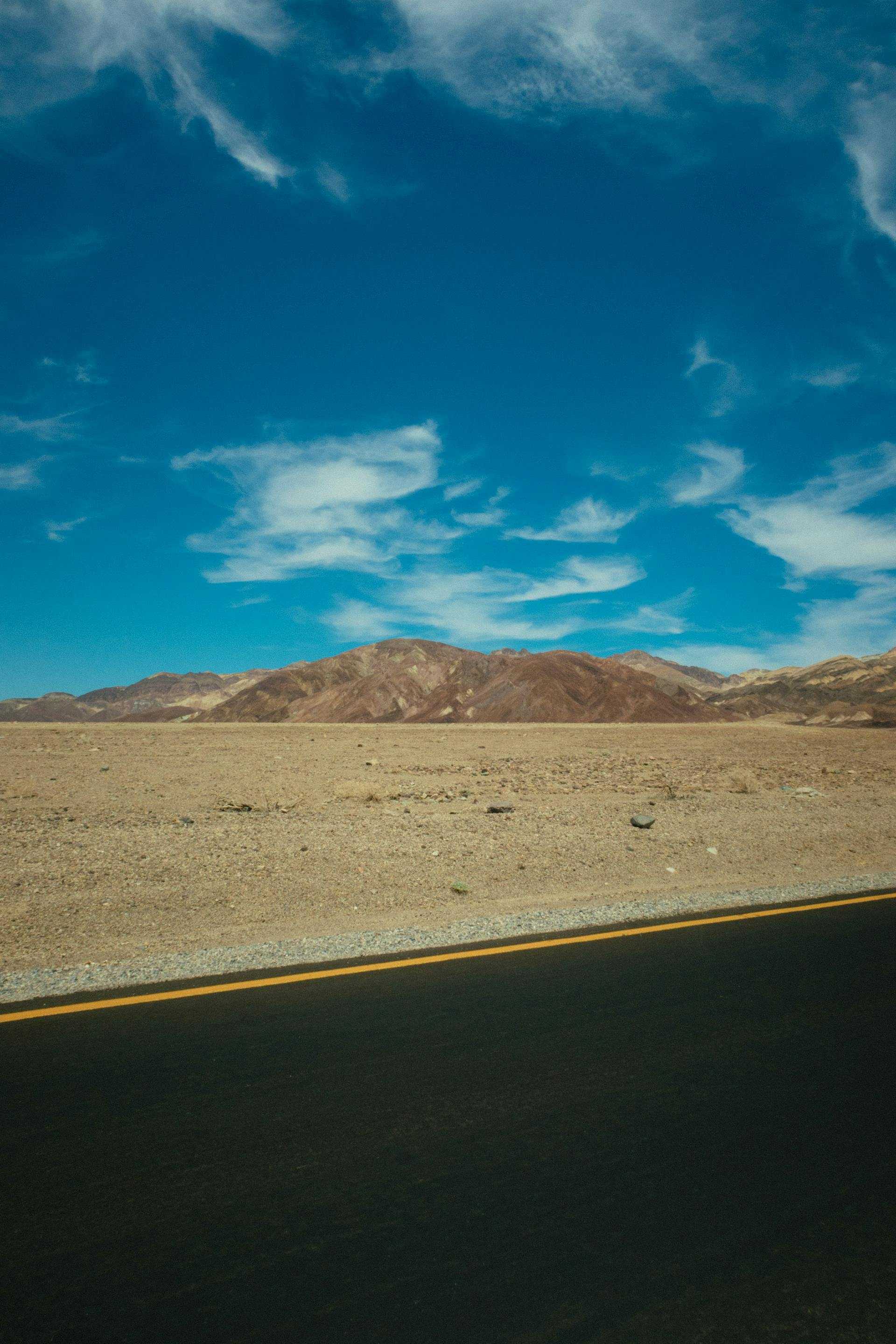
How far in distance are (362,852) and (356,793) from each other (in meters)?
5.19

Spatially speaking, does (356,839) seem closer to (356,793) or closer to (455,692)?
(356,793)

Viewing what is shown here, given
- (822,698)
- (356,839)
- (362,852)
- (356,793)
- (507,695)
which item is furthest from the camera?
(822,698)

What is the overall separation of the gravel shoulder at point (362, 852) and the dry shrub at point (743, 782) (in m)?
0.12

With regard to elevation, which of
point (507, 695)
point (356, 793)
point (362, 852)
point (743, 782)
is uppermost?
point (507, 695)

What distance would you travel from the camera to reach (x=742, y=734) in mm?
40656

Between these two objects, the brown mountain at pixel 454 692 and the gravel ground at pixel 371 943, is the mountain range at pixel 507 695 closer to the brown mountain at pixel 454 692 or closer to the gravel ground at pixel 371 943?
the brown mountain at pixel 454 692

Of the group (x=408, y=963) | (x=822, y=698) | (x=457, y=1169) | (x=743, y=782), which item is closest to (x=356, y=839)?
(x=408, y=963)

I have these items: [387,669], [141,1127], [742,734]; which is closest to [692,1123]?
[141,1127]

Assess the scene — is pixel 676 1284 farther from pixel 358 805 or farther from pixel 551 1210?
pixel 358 805

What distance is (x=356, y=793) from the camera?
15.5 metres

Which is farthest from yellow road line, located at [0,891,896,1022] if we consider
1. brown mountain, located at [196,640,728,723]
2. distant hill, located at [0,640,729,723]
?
brown mountain, located at [196,640,728,723]

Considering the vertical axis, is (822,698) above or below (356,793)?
above

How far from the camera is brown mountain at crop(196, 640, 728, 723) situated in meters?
112

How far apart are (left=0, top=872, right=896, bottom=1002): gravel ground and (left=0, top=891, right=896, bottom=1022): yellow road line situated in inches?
9.9
